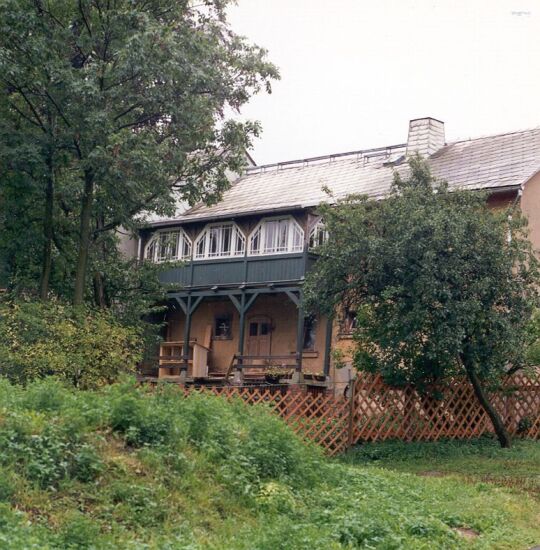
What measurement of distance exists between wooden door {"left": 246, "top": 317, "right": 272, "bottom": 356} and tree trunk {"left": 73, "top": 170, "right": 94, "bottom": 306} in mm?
13786

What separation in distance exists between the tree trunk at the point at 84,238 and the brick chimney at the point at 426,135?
15.7 meters

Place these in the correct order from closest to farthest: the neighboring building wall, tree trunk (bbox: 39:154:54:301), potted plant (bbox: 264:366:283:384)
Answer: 1. tree trunk (bbox: 39:154:54:301)
2. the neighboring building wall
3. potted plant (bbox: 264:366:283:384)

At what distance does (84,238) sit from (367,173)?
15.5 meters

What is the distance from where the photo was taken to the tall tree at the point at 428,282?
19.3m

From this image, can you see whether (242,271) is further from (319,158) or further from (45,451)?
(45,451)

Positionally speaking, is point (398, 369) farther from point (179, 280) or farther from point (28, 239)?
point (179, 280)

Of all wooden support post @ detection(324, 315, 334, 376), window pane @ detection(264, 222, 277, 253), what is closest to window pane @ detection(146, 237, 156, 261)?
window pane @ detection(264, 222, 277, 253)

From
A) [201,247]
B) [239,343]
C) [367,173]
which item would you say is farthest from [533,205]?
[201,247]

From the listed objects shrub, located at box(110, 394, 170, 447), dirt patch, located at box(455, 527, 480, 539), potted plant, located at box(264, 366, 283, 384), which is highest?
potted plant, located at box(264, 366, 283, 384)

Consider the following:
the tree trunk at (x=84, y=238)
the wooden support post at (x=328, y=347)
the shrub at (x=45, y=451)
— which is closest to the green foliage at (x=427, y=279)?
the tree trunk at (x=84, y=238)

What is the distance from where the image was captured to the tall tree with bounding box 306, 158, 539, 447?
760 inches

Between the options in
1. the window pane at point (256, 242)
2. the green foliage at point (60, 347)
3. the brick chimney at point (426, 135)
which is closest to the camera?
the green foliage at point (60, 347)

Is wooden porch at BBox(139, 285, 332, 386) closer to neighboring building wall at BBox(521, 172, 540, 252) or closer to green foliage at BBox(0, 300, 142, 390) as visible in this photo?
neighboring building wall at BBox(521, 172, 540, 252)

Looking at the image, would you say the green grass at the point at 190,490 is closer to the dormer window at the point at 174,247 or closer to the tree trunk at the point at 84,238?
the tree trunk at the point at 84,238
